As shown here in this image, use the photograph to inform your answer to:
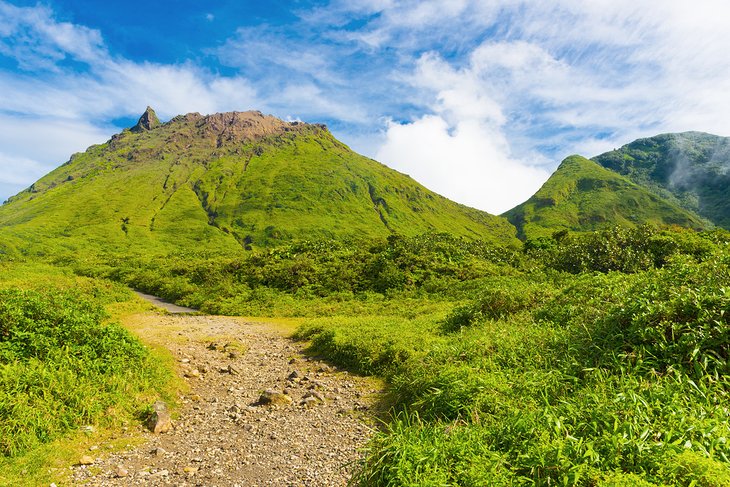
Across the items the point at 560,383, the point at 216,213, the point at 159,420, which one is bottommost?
the point at 159,420

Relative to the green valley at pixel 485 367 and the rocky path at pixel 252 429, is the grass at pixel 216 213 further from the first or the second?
the rocky path at pixel 252 429

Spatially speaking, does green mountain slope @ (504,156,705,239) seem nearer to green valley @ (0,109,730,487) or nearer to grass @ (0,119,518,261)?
grass @ (0,119,518,261)

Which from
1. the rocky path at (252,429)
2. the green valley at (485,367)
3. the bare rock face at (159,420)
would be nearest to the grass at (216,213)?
the green valley at (485,367)

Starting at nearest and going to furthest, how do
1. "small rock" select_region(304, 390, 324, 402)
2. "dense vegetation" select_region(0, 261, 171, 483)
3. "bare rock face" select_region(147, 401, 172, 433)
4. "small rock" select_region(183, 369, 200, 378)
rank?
"dense vegetation" select_region(0, 261, 171, 483)
"bare rock face" select_region(147, 401, 172, 433)
"small rock" select_region(304, 390, 324, 402)
"small rock" select_region(183, 369, 200, 378)

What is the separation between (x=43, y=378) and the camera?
927cm

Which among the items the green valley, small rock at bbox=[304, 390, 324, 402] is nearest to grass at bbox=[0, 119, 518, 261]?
the green valley

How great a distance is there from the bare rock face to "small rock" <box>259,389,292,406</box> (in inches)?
99.8

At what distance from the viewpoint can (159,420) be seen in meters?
9.73

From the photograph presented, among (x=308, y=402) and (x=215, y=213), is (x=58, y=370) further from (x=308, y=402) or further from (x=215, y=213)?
(x=215, y=213)

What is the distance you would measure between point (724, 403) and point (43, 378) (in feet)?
44.6

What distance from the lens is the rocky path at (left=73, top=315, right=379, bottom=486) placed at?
7816 millimetres

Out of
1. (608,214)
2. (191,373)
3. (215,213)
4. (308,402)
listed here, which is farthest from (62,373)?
(608,214)

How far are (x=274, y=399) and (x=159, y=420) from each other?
10.1 feet

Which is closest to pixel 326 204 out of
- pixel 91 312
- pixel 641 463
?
pixel 91 312
